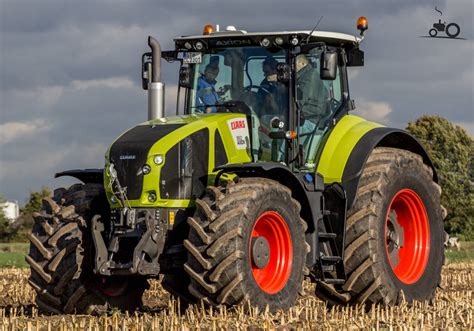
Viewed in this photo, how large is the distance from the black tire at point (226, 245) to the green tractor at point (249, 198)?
0.01 metres

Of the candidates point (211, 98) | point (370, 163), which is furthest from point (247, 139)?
point (370, 163)

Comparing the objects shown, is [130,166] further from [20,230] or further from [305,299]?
[20,230]

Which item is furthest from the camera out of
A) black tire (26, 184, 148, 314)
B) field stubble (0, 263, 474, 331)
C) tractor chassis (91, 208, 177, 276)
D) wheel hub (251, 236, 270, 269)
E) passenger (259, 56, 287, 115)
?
passenger (259, 56, 287, 115)

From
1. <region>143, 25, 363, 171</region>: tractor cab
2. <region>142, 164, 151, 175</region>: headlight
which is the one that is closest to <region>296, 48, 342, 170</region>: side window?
<region>143, 25, 363, 171</region>: tractor cab

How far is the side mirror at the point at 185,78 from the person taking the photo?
461 inches

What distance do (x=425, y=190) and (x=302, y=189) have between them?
235 centimetres

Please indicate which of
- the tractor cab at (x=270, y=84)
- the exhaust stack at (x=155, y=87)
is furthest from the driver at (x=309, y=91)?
the exhaust stack at (x=155, y=87)

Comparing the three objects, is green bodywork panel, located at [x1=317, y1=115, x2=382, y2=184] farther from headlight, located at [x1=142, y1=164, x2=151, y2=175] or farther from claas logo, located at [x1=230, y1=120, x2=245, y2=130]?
headlight, located at [x1=142, y1=164, x2=151, y2=175]

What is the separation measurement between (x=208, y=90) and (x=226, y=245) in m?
2.53

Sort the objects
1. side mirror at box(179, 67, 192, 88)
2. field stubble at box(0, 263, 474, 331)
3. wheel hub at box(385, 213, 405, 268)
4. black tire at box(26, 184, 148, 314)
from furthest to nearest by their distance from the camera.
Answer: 1. wheel hub at box(385, 213, 405, 268)
2. side mirror at box(179, 67, 192, 88)
3. black tire at box(26, 184, 148, 314)
4. field stubble at box(0, 263, 474, 331)

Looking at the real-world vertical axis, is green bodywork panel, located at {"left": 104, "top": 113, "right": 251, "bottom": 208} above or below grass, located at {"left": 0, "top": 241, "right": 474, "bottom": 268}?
above

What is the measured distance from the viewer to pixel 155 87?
11.5 metres

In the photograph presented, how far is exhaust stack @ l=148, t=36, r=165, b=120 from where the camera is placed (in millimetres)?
11508

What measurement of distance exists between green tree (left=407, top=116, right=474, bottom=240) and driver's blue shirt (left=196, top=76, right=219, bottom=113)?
129 feet
